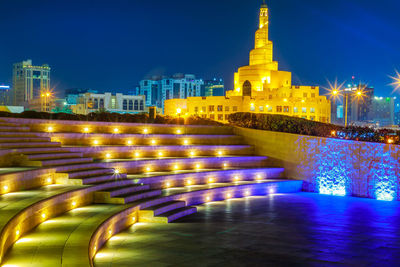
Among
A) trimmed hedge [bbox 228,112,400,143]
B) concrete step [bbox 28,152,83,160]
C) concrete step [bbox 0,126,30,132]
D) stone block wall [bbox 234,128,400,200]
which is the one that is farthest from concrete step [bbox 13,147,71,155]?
trimmed hedge [bbox 228,112,400,143]

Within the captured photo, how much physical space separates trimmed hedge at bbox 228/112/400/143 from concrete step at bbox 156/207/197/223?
8332mm

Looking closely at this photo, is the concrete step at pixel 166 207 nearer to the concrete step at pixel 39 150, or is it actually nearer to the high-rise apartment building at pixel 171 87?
the concrete step at pixel 39 150

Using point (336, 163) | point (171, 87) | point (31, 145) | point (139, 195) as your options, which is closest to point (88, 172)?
point (139, 195)

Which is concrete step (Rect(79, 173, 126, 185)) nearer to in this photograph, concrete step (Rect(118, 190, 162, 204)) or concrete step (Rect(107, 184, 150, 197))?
concrete step (Rect(107, 184, 150, 197))

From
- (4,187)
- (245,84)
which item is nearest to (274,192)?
(4,187)

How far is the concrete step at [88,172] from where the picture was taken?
1037 cm

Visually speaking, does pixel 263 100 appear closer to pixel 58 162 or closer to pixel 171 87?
pixel 58 162

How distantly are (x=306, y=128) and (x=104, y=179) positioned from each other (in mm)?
10013

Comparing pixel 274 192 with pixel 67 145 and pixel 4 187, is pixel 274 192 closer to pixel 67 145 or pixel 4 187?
pixel 67 145

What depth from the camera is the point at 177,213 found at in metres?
10.3

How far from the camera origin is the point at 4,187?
841 centimetres

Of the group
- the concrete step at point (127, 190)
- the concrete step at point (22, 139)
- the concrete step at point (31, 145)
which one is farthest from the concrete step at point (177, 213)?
the concrete step at point (22, 139)

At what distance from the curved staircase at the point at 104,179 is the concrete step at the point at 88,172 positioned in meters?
0.03

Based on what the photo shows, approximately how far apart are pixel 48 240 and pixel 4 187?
7.89 feet
